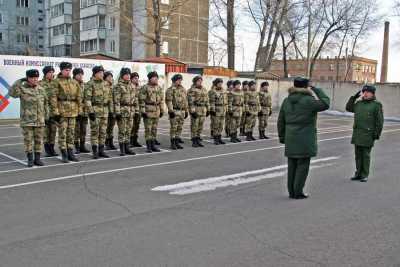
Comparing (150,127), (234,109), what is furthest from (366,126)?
(234,109)

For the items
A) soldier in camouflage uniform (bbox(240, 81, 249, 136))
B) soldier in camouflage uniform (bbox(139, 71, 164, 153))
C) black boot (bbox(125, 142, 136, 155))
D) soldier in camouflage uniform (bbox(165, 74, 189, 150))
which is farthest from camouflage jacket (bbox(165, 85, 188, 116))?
soldier in camouflage uniform (bbox(240, 81, 249, 136))

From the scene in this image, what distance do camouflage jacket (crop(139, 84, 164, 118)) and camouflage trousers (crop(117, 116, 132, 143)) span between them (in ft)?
1.70

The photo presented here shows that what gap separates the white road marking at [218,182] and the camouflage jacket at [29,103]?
3189mm

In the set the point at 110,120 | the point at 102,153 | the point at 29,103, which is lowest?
the point at 102,153

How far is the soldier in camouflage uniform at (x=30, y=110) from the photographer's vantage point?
29.6 ft

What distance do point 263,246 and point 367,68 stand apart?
116244 mm

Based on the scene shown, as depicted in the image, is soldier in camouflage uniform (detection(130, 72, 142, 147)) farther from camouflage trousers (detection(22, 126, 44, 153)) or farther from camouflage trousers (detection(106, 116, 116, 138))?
camouflage trousers (detection(22, 126, 44, 153))

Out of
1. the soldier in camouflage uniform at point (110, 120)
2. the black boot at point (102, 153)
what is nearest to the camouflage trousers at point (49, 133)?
the black boot at point (102, 153)

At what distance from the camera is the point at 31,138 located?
9.10m

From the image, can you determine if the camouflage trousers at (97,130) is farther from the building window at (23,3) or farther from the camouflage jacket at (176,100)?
the building window at (23,3)

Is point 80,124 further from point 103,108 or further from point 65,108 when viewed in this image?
point 65,108

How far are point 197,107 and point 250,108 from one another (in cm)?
236

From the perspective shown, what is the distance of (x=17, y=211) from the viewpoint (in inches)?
235

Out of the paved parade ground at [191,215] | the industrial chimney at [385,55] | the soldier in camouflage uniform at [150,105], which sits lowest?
the paved parade ground at [191,215]
